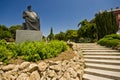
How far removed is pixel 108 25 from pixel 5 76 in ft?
59.8

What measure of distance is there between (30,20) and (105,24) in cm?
1197

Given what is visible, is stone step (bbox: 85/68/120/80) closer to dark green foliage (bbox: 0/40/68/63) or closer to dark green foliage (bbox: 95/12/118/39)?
dark green foliage (bbox: 0/40/68/63)

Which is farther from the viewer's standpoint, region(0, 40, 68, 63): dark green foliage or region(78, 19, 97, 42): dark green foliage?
region(78, 19, 97, 42): dark green foliage

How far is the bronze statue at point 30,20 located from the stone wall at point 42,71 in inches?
254

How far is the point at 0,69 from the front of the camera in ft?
16.7

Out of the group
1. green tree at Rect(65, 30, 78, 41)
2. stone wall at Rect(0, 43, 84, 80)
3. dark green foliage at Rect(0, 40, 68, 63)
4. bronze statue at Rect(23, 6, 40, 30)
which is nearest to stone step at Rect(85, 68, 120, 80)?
stone wall at Rect(0, 43, 84, 80)

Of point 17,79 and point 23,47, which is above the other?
point 23,47

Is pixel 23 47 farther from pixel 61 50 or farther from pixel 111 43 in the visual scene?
pixel 111 43

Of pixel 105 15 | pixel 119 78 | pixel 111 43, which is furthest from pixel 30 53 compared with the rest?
pixel 105 15

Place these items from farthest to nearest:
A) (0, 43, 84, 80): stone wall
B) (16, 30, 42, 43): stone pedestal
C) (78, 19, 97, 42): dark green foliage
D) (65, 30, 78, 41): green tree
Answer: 1. (65, 30, 78, 41): green tree
2. (78, 19, 97, 42): dark green foliage
3. (16, 30, 42, 43): stone pedestal
4. (0, 43, 84, 80): stone wall

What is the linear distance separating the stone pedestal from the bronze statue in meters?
1.05

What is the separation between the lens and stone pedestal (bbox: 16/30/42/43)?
36.4 ft

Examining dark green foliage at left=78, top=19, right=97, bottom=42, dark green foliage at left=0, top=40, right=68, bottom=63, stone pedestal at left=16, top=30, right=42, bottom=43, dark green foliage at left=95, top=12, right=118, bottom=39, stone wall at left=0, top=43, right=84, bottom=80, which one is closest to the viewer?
stone wall at left=0, top=43, right=84, bottom=80

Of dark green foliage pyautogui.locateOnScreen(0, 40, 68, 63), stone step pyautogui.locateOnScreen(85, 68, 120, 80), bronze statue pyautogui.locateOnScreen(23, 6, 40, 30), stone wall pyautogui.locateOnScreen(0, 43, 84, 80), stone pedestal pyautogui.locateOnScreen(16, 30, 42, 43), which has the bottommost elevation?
stone step pyautogui.locateOnScreen(85, 68, 120, 80)
